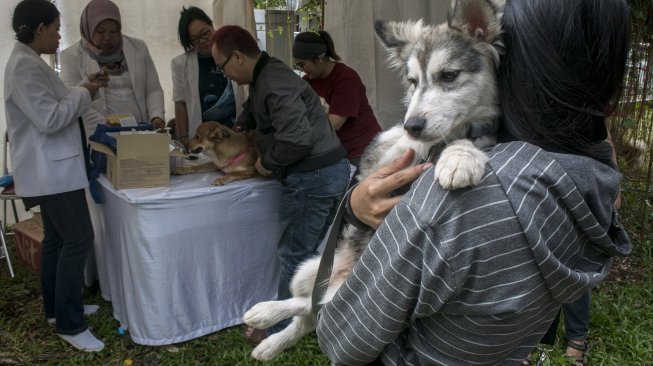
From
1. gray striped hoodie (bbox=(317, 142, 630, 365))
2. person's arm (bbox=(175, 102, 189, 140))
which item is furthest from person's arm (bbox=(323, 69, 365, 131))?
gray striped hoodie (bbox=(317, 142, 630, 365))

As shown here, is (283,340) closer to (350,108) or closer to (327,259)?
(327,259)

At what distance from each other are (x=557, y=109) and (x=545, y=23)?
0.16 m

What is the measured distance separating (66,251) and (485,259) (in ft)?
10.1

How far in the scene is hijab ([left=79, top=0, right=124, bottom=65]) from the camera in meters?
3.79

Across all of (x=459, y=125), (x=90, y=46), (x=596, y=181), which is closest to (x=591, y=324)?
(x=459, y=125)

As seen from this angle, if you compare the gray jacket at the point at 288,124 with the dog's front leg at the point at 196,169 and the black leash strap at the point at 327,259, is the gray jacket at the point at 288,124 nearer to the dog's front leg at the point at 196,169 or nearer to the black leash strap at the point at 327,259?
the dog's front leg at the point at 196,169

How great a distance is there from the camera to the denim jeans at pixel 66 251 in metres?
3.19

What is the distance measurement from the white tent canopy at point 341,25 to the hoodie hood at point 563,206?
3666 mm

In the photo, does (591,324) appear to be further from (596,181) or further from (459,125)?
(596,181)

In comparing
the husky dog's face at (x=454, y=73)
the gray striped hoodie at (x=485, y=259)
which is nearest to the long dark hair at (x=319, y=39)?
the husky dog's face at (x=454, y=73)

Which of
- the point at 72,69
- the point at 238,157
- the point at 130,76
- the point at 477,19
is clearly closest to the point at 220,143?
the point at 238,157

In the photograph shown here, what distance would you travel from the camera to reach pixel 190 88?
4.37 metres

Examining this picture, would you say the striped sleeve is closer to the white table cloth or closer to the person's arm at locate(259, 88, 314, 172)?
the person's arm at locate(259, 88, 314, 172)

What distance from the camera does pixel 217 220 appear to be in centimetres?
335
